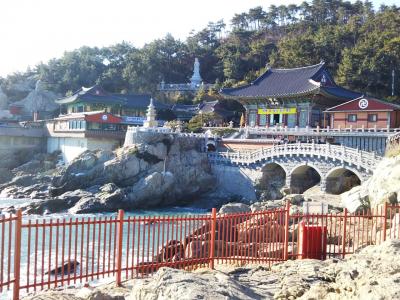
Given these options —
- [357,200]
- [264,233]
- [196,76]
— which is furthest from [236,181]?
[196,76]

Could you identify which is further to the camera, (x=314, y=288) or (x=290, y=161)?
(x=290, y=161)

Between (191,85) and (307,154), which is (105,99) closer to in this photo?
(191,85)

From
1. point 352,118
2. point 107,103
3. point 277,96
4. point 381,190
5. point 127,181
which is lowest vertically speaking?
point 127,181

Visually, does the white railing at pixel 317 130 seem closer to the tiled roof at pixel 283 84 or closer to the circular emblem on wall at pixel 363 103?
the circular emblem on wall at pixel 363 103

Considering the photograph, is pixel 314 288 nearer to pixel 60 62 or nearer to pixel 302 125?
pixel 302 125

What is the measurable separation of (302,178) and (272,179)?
2875 mm

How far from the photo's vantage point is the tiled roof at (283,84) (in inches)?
1854

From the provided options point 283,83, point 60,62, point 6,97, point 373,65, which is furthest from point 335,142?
point 60,62

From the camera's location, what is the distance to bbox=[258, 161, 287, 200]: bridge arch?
41.1m

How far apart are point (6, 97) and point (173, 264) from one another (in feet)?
260

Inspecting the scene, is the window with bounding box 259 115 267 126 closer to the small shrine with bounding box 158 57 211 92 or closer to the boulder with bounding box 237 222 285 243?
the small shrine with bounding box 158 57 211 92

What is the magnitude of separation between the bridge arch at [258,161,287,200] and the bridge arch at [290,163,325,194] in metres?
1.40

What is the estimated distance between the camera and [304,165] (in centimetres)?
3816

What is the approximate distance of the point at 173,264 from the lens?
38.8ft
